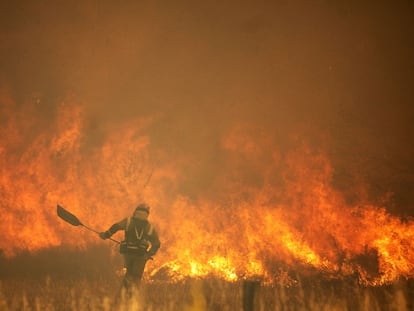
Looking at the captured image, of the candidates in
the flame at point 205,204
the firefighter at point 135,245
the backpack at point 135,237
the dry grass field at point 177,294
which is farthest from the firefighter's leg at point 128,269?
the flame at point 205,204

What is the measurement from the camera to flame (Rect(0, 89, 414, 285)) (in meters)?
12.8

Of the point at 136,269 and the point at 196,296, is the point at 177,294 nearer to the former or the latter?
the point at 196,296

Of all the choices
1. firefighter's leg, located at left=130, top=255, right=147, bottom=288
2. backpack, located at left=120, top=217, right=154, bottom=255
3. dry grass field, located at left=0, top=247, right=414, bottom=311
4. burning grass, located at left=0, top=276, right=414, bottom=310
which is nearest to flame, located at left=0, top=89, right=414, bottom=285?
dry grass field, located at left=0, top=247, right=414, bottom=311

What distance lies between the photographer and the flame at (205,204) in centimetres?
1281

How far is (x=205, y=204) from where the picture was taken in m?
15.1

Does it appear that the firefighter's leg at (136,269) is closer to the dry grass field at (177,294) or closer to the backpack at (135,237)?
the backpack at (135,237)

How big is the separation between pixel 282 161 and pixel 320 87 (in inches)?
164

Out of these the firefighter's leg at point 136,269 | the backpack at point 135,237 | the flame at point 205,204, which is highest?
the flame at point 205,204

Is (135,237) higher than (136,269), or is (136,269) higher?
(135,237)

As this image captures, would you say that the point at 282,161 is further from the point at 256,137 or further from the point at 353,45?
the point at 353,45

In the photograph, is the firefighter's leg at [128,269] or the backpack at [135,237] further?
the backpack at [135,237]

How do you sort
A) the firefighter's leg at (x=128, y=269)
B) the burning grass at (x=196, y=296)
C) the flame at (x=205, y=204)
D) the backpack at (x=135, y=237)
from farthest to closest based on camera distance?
the flame at (x=205, y=204) → the backpack at (x=135, y=237) → the firefighter's leg at (x=128, y=269) → the burning grass at (x=196, y=296)

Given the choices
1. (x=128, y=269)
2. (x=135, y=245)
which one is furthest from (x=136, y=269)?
(x=135, y=245)

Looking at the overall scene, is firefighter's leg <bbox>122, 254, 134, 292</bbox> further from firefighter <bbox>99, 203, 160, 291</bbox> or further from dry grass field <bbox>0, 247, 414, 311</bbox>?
dry grass field <bbox>0, 247, 414, 311</bbox>
